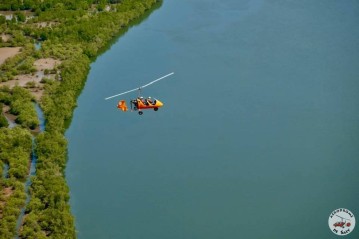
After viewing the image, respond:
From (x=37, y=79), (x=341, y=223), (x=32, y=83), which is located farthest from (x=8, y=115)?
(x=341, y=223)

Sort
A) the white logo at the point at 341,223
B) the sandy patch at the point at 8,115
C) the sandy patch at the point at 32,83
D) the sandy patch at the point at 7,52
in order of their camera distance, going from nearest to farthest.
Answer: the white logo at the point at 341,223, the sandy patch at the point at 8,115, the sandy patch at the point at 32,83, the sandy patch at the point at 7,52

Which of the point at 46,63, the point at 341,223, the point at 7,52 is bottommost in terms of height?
the point at 341,223

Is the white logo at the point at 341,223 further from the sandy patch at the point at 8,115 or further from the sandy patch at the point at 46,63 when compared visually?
the sandy patch at the point at 46,63

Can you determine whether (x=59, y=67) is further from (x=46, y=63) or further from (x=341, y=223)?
(x=341, y=223)

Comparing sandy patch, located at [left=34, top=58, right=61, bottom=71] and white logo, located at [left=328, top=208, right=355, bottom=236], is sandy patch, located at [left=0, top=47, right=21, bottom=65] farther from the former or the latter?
white logo, located at [left=328, top=208, right=355, bottom=236]

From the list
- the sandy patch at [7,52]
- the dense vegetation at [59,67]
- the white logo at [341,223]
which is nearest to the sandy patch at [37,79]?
the dense vegetation at [59,67]

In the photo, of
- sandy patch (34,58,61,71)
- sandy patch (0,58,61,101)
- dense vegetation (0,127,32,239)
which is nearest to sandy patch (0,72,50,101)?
sandy patch (0,58,61,101)

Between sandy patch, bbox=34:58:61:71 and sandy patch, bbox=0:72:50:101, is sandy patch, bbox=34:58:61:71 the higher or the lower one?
the higher one
